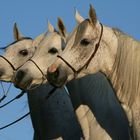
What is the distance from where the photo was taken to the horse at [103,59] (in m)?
7.14

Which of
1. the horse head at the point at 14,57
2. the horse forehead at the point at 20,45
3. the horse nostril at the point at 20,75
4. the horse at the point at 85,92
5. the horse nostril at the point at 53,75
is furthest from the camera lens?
the horse forehead at the point at 20,45

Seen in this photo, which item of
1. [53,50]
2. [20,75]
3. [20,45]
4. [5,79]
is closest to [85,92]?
[53,50]

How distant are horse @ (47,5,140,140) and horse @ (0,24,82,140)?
1880 mm

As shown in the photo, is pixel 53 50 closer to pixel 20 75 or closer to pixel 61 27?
pixel 61 27

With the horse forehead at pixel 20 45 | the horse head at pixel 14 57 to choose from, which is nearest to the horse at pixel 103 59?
the horse head at pixel 14 57

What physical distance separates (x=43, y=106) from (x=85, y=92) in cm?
124

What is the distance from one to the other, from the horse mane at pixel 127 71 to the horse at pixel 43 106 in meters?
2.02

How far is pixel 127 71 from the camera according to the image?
716 cm

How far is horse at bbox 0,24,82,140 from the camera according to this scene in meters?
9.20

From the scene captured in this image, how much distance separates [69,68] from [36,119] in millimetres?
2301

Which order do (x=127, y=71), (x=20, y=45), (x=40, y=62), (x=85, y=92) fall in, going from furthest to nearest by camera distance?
(x=20, y=45) → (x=40, y=62) → (x=85, y=92) → (x=127, y=71)

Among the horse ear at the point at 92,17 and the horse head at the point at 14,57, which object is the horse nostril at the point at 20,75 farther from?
the horse ear at the point at 92,17

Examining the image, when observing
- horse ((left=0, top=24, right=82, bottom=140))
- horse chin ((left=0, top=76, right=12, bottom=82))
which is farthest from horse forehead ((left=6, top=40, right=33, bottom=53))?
horse chin ((left=0, top=76, right=12, bottom=82))

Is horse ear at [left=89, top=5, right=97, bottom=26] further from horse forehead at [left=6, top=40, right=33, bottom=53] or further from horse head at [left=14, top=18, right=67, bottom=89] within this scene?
horse forehead at [left=6, top=40, right=33, bottom=53]
